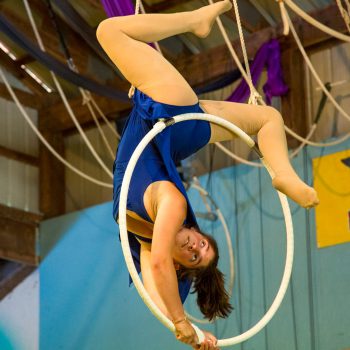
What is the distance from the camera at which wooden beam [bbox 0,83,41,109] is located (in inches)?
279

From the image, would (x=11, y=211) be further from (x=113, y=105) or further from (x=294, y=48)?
(x=294, y=48)

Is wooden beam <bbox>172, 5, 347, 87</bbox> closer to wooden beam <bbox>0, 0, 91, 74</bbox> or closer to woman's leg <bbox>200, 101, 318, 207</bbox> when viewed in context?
wooden beam <bbox>0, 0, 91, 74</bbox>

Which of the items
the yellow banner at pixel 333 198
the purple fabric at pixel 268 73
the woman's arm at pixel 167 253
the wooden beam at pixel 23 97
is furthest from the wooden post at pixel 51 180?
the woman's arm at pixel 167 253

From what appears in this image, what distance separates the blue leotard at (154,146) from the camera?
3.33 metres

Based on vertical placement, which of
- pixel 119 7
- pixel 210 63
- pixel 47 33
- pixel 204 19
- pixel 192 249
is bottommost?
pixel 192 249

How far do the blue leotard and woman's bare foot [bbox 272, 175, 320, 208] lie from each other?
32 centimetres

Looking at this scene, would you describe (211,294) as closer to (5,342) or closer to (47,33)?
(5,342)

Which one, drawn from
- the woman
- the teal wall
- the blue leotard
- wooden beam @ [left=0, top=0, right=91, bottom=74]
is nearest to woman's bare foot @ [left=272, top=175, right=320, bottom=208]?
the woman

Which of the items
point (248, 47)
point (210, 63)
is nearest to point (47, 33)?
point (210, 63)

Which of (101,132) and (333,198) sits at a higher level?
(101,132)

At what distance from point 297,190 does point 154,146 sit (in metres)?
0.53

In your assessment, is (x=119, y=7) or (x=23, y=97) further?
(x=23, y=97)

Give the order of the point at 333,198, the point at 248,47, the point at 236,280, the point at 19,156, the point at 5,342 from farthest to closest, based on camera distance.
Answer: the point at 19,156, the point at 5,342, the point at 248,47, the point at 236,280, the point at 333,198

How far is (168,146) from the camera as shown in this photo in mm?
3352
